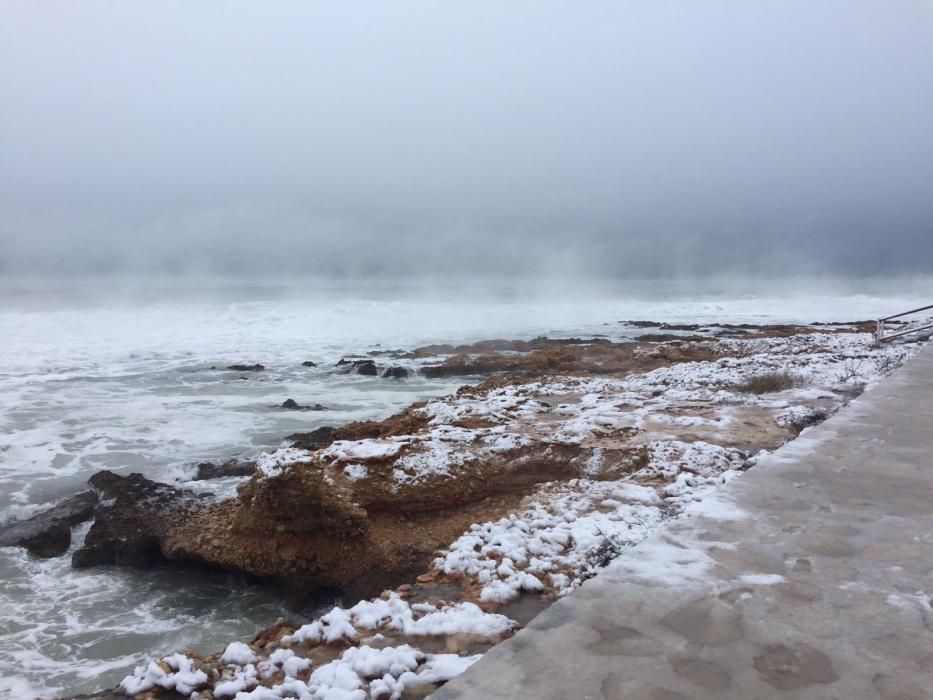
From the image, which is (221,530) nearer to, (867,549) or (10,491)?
(10,491)

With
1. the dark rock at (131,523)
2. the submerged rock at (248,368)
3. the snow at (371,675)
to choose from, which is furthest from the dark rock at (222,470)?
the submerged rock at (248,368)

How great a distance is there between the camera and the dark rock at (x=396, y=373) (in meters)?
21.9

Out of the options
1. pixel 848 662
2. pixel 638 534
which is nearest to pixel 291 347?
pixel 638 534

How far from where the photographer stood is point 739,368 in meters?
13.5

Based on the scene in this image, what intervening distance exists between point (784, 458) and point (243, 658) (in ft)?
13.3

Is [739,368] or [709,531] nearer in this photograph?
[709,531]

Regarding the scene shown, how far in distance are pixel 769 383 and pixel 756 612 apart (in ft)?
30.6

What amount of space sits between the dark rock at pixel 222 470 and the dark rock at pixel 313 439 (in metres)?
1.31

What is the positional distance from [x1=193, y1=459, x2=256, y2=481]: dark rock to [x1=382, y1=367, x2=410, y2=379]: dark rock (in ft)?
39.4

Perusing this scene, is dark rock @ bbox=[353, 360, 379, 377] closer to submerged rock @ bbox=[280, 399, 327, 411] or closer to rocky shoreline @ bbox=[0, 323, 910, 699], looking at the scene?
submerged rock @ bbox=[280, 399, 327, 411]

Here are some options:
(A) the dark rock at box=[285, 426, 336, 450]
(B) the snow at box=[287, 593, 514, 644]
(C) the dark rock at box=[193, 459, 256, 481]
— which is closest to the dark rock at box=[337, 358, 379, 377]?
(A) the dark rock at box=[285, 426, 336, 450]

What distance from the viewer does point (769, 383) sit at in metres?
10.7

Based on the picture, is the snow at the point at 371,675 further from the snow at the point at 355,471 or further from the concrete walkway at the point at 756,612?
the snow at the point at 355,471

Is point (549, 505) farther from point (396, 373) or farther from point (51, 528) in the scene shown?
point (396, 373)
